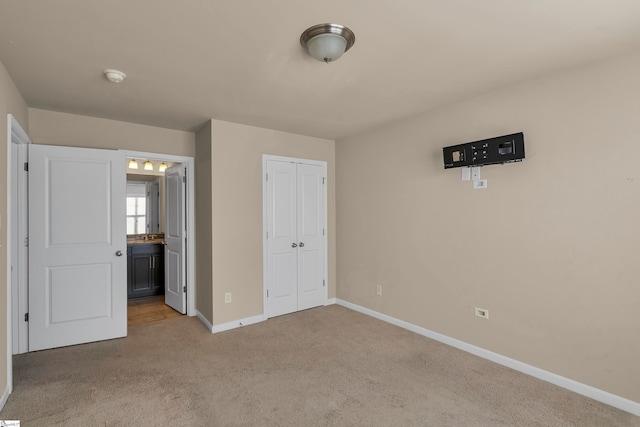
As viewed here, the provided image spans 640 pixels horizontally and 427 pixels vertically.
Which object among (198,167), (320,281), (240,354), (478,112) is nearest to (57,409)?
(240,354)

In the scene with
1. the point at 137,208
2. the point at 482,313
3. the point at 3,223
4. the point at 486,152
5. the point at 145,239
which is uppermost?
the point at 486,152

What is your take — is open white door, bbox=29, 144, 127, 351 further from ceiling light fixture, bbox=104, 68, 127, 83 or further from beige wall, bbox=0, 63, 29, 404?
ceiling light fixture, bbox=104, 68, 127, 83

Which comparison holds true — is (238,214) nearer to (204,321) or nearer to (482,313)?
(204,321)

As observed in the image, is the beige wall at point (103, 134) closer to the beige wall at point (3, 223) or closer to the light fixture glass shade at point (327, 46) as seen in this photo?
the beige wall at point (3, 223)

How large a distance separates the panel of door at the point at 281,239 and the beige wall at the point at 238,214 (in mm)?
146

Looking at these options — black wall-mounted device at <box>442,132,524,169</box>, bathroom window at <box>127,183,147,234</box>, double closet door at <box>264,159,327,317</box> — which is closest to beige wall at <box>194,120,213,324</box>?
double closet door at <box>264,159,327,317</box>

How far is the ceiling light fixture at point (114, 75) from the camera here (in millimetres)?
2410

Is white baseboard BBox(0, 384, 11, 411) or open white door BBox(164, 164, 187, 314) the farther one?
open white door BBox(164, 164, 187, 314)

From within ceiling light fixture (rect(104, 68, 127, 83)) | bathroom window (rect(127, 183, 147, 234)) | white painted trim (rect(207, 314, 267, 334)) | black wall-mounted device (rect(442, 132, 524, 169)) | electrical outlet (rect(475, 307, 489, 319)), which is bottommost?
white painted trim (rect(207, 314, 267, 334))

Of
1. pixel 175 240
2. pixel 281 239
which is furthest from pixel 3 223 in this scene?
pixel 281 239

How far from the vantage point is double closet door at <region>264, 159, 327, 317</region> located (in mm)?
4117

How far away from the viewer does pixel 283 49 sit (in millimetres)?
2131

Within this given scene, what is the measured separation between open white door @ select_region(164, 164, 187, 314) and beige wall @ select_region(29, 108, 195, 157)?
328mm

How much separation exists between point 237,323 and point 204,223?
4.03 ft
